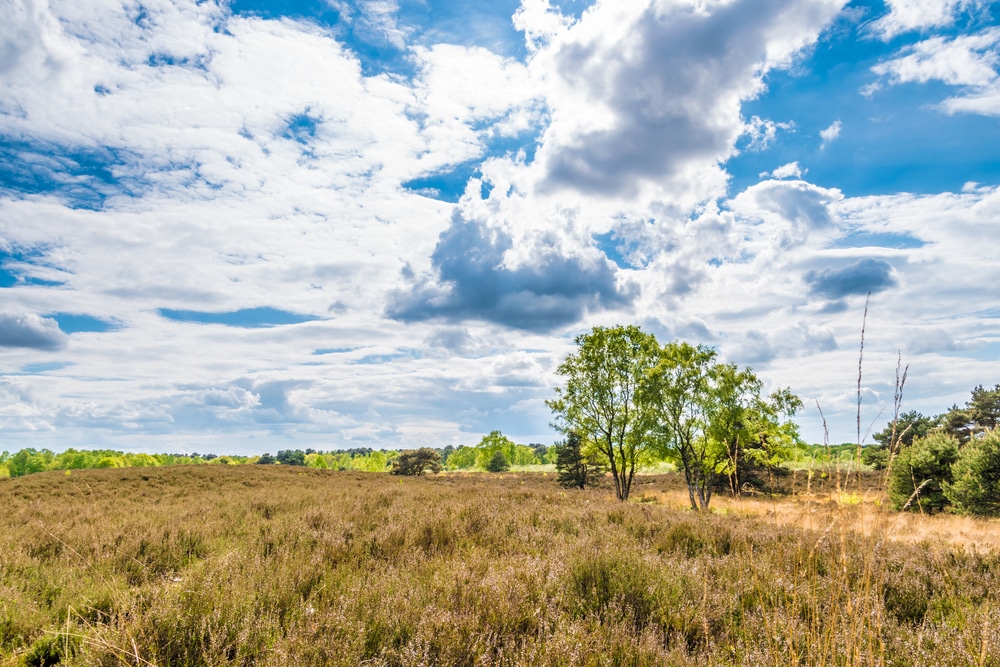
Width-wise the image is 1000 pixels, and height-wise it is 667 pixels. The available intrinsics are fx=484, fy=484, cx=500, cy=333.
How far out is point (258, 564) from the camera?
511 cm

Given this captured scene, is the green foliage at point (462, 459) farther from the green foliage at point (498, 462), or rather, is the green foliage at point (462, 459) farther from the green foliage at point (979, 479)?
the green foliage at point (979, 479)

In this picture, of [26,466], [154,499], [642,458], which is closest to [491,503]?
[154,499]

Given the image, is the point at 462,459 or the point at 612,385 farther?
the point at 462,459

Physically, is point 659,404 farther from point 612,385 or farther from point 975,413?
point 975,413

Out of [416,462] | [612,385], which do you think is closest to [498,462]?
[416,462]

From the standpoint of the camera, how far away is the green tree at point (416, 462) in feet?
195

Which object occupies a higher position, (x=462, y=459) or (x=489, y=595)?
(x=489, y=595)

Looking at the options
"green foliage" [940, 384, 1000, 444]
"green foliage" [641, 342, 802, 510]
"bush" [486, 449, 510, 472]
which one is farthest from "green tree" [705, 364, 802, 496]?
A: "bush" [486, 449, 510, 472]

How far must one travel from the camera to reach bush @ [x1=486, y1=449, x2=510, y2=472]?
76.7m

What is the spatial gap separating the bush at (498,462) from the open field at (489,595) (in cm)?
7028

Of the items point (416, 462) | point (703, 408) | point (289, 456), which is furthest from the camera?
point (289, 456)

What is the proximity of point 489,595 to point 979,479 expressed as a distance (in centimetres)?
2763

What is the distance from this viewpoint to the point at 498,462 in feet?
251

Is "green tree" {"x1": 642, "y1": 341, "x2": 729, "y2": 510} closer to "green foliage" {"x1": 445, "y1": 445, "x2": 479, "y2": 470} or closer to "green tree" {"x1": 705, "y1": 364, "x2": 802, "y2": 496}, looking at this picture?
"green tree" {"x1": 705, "y1": 364, "x2": 802, "y2": 496}
